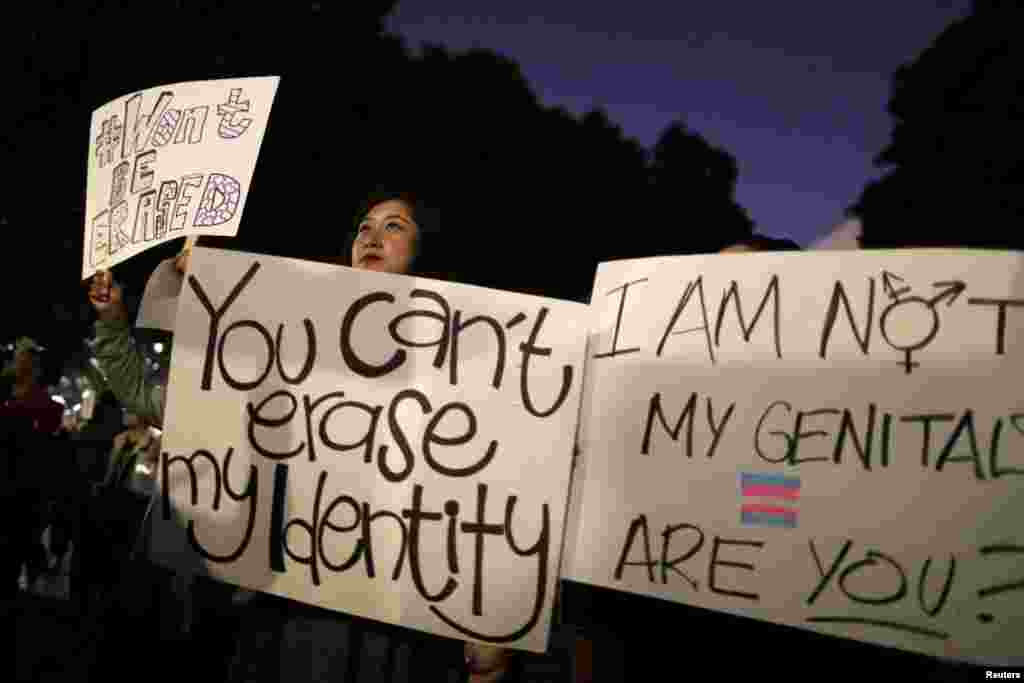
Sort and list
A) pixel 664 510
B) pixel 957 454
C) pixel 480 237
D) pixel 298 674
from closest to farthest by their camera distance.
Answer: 1. pixel 957 454
2. pixel 664 510
3. pixel 298 674
4. pixel 480 237

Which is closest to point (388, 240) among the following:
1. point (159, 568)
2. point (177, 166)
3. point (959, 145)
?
point (177, 166)

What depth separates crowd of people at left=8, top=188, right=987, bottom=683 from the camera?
6.44 feet

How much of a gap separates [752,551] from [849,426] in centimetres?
32

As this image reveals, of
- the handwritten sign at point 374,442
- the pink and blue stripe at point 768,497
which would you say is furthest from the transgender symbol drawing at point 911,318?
the handwritten sign at point 374,442

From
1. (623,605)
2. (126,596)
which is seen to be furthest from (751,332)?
(126,596)

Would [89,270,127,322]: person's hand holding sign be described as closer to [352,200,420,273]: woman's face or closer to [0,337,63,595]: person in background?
[352,200,420,273]: woman's face

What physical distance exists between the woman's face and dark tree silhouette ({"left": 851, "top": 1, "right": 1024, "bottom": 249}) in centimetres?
1467

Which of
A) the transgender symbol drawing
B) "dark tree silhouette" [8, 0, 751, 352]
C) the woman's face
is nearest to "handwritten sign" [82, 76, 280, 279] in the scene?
the woman's face

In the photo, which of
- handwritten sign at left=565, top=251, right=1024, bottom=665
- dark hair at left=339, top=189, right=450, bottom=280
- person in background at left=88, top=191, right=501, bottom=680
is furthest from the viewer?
dark hair at left=339, top=189, right=450, bottom=280

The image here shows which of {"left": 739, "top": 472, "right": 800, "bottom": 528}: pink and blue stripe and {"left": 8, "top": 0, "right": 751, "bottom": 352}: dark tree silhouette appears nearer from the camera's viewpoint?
{"left": 739, "top": 472, "right": 800, "bottom": 528}: pink and blue stripe

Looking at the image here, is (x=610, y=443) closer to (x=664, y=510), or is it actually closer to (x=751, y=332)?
(x=664, y=510)

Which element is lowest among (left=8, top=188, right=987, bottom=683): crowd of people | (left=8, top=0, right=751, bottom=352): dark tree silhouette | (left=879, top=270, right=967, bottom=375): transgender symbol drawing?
(left=8, top=188, right=987, bottom=683): crowd of people

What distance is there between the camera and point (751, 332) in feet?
5.88

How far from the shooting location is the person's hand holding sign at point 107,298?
2260 millimetres
